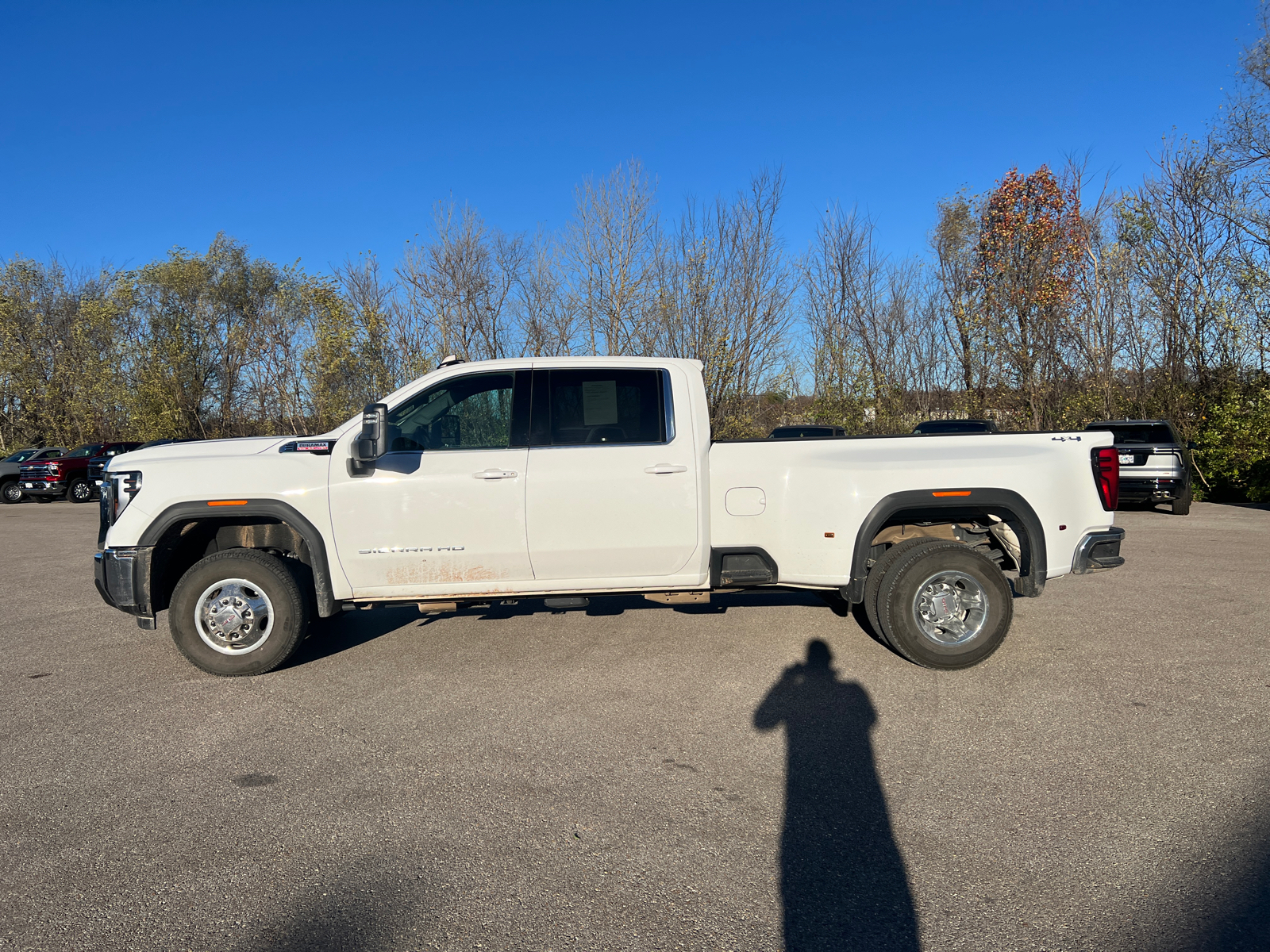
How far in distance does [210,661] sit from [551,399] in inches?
113

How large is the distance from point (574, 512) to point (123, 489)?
2.94 m

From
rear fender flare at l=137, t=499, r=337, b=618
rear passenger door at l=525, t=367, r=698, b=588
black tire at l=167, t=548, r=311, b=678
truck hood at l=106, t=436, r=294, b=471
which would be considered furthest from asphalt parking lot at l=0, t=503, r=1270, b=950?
truck hood at l=106, t=436, r=294, b=471

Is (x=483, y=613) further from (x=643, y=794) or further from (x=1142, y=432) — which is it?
(x=1142, y=432)

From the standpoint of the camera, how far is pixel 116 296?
125 feet

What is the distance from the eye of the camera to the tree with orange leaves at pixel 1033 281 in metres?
21.9

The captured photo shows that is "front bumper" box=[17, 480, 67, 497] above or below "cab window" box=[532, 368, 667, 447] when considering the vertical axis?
below

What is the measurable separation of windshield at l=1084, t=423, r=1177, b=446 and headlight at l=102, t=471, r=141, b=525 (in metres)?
14.8

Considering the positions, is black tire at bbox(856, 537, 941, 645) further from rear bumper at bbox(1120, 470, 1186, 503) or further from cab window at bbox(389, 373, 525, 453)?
rear bumper at bbox(1120, 470, 1186, 503)

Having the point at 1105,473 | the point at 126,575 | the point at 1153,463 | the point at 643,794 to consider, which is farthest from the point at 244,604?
the point at 1153,463

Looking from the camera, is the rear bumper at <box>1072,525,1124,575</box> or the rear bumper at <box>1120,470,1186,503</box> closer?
the rear bumper at <box>1072,525,1124,575</box>

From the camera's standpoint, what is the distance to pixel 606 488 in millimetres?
5363

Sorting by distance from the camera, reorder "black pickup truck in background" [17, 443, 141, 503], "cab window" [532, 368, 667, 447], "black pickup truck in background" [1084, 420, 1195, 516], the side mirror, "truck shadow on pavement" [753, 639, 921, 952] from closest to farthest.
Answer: "truck shadow on pavement" [753, 639, 921, 952], the side mirror, "cab window" [532, 368, 667, 447], "black pickup truck in background" [1084, 420, 1195, 516], "black pickup truck in background" [17, 443, 141, 503]

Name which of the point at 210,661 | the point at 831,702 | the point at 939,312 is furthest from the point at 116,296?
the point at 831,702

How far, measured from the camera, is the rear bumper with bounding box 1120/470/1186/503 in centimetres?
1485
